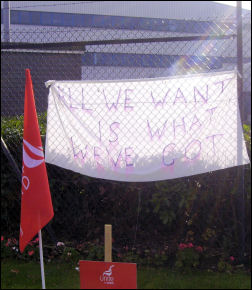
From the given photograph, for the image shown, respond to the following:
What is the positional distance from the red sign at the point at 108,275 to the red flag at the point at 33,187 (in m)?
0.66

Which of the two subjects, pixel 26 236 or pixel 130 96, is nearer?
pixel 26 236

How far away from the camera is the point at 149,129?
379cm

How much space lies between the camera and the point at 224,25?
13.7 ft

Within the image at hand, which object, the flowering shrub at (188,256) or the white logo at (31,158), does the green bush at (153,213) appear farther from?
the white logo at (31,158)

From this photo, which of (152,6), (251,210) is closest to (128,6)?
(152,6)

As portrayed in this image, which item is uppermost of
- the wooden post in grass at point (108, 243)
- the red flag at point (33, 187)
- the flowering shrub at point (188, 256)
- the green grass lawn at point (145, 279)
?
the red flag at point (33, 187)

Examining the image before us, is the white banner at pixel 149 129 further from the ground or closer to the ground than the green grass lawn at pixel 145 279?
further from the ground

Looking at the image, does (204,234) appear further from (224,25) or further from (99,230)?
Answer: (224,25)

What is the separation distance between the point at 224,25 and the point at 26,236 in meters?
2.66

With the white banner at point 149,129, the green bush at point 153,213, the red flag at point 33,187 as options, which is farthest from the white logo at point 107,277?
the green bush at point 153,213

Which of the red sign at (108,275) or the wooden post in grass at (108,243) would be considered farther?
the wooden post in grass at (108,243)

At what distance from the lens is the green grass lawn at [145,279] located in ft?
12.9

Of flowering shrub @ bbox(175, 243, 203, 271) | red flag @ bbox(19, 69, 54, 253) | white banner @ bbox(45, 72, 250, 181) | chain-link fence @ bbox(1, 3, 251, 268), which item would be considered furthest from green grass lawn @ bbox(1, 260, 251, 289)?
white banner @ bbox(45, 72, 250, 181)

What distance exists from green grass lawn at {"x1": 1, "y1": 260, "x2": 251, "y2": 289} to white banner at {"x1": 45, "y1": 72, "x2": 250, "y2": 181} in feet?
3.23
